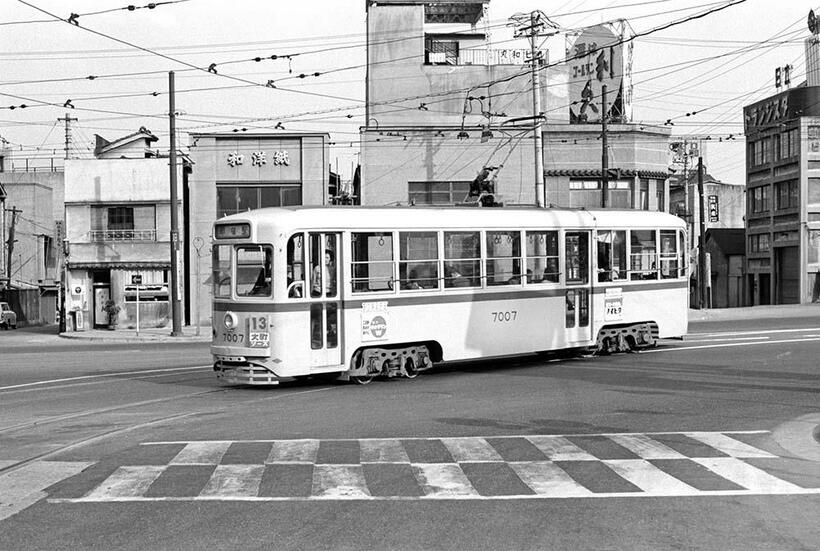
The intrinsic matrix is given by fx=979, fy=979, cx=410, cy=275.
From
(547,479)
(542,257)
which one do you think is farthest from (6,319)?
(547,479)

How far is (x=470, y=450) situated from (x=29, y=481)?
459 centimetres

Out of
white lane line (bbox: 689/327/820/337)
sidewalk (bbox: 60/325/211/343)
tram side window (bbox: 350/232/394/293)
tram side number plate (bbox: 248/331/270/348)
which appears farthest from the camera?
sidewalk (bbox: 60/325/211/343)

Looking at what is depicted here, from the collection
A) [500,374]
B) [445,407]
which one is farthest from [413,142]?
[445,407]

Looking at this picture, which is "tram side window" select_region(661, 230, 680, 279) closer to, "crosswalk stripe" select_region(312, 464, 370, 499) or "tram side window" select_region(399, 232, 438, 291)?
"tram side window" select_region(399, 232, 438, 291)

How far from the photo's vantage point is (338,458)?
10.5 m

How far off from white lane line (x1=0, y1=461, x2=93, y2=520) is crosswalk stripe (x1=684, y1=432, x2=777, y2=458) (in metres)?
6.90

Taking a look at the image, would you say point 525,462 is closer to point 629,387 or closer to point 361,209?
point 629,387

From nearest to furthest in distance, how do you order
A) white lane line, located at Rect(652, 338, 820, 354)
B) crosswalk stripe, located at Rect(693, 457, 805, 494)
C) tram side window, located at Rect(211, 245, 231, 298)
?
crosswalk stripe, located at Rect(693, 457, 805, 494) < tram side window, located at Rect(211, 245, 231, 298) < white lane line, located at Rect(652, 338, 820, 354)

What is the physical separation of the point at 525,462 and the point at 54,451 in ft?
17.5

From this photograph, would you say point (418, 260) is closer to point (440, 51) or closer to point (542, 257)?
point (542, 257)

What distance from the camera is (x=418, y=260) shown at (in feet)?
58.6

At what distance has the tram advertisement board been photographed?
1708 cm

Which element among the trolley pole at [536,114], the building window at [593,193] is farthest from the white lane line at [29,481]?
the building window at [593,193]

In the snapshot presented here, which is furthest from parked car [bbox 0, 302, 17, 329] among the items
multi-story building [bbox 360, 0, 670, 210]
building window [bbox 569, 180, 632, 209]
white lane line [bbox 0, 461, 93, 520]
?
white lane line [bbox 0, 461, 93, 520]
